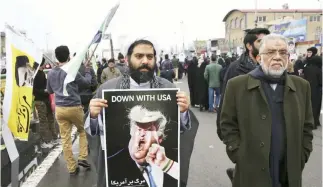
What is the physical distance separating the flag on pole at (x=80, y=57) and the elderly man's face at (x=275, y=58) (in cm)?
116

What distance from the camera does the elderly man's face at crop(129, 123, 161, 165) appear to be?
2.39m

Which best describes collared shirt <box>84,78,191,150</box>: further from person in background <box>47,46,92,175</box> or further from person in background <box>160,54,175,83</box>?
person in background <box>160,54,175,83</box>

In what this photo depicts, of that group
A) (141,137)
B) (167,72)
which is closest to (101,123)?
(141,137)

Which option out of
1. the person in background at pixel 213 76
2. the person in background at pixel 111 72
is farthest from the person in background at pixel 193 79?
the person in background at pixel 111 72

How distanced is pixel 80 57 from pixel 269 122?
1410 millimetres

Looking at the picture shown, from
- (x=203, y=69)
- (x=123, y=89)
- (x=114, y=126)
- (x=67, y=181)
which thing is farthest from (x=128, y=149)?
(x=203, y=69)

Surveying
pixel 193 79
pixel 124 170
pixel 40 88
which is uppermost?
pixel 40 88

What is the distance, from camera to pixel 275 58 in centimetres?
273

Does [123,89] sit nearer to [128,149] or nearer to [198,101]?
[128,149]

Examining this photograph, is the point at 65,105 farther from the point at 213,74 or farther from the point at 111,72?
the point at 213,74

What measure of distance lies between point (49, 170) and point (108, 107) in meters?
3.69

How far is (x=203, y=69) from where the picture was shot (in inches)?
483

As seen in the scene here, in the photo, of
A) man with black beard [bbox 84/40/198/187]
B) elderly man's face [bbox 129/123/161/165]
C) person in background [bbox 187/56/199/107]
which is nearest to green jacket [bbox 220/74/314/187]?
man with black beard [bbox 84/40/198/187]

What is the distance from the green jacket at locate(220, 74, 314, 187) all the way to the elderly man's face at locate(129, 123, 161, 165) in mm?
706
